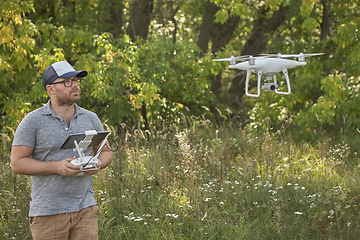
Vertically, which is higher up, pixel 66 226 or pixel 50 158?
pixel 50 158

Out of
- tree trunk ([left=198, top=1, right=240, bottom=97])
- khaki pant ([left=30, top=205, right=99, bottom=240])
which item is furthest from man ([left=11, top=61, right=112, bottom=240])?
tree trunk ([left=198, top=1, right=240, bottom=97])

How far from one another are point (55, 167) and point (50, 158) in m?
0.14

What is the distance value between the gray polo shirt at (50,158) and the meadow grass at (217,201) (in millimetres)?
1514

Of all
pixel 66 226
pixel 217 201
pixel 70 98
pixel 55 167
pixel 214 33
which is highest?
pixel 214 33

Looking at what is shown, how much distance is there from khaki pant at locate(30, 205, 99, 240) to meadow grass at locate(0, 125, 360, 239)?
1389 mm

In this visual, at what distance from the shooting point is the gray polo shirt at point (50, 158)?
2518mm

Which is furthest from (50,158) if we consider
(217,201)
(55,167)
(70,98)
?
(217,201)

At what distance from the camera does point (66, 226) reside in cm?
255

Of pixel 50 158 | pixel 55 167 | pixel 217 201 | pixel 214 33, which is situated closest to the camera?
pixel 55 167

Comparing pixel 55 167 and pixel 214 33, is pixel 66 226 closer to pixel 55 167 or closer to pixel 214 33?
pixel 55 167

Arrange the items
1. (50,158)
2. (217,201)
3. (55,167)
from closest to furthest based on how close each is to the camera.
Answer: (55,167) → (50,158) → (217,201)

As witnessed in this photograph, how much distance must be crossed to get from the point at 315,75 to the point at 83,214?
18.5 feet

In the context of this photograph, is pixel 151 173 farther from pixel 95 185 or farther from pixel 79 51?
pixel 79 51

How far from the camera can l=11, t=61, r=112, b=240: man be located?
98.3 inches
